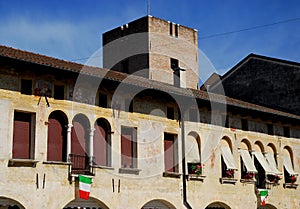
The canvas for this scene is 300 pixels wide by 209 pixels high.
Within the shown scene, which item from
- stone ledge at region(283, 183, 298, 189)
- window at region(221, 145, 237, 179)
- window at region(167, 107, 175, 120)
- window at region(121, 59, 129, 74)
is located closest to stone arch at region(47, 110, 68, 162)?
window at region(167, 107, 175, 120)

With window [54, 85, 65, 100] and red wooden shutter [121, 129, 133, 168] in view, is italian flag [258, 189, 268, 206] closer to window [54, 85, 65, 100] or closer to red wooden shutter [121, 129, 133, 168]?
red wooden shutter [121, 129, 133, 168]

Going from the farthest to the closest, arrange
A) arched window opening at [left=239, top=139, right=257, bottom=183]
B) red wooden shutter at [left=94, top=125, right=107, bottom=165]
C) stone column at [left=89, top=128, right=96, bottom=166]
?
arched window opening at [left=239, top=139, right=257, bottom=183] → red wooden shutter at [left=94, top=125, right=107, bottom=165] → stone column at [left=89, top=128, right=96, bottom=166]

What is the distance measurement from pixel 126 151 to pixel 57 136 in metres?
3.12

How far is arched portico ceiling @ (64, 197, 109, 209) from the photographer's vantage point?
58.5 feet

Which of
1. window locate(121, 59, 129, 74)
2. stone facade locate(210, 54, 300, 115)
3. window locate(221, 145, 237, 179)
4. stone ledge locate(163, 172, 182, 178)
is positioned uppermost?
window locate(121, 59, 129, 74)

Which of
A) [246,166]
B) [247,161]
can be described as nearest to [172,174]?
[246,166]

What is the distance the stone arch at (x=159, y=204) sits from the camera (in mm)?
20344

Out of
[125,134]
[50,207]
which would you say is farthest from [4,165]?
[125,134]

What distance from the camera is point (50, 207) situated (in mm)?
16734

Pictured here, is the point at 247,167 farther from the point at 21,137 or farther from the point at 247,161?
the point at 21,137

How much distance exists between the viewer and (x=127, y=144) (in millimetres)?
19781

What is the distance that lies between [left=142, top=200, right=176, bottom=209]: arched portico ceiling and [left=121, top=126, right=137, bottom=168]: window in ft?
5.79

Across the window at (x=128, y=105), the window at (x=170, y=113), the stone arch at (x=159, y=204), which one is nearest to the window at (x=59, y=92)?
the window at (x=128, y=105)

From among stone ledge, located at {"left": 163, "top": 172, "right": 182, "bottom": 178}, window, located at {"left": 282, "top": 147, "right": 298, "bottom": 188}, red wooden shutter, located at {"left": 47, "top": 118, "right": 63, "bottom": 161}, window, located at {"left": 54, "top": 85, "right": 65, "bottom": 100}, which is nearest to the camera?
red wooden shutter, located at {"left": 47, "top": 118, "right": 63, "bottom": 161}
